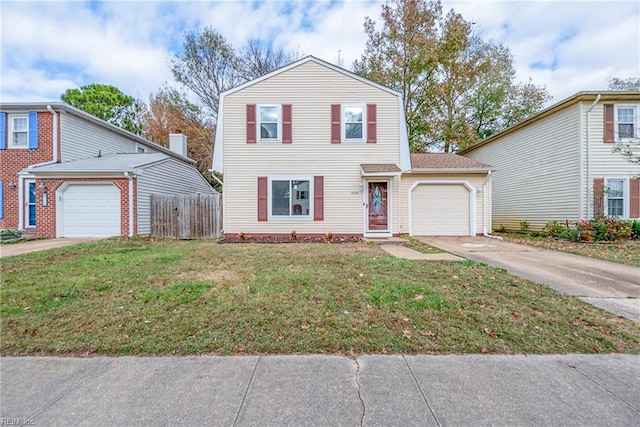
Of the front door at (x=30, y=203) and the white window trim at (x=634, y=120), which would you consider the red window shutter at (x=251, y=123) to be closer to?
the front door at (x=30, y=203)

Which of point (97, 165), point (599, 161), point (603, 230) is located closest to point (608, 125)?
point (599, 161)

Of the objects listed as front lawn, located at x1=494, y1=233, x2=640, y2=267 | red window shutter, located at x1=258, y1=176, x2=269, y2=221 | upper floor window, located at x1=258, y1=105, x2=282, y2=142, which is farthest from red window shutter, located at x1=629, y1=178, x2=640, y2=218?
red window shutter, located at x1=258, y1=176, x2=269, y2=221

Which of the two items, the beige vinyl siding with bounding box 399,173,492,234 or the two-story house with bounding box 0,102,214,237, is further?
the beige vinyl siding with bounding box 399,173,492,234

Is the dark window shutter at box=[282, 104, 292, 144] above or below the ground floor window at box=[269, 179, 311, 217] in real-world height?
above

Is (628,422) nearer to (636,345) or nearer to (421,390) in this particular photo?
(421,390)

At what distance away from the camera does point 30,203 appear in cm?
1163

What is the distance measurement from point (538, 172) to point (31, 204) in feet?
73.0

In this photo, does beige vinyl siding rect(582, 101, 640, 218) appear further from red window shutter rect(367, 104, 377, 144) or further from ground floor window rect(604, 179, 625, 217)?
red window shutter rect(367, 104, 377, 144)

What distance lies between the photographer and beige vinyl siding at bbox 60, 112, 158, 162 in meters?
12.2

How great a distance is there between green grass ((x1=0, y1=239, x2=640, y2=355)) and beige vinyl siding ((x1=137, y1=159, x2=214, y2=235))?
598 cm

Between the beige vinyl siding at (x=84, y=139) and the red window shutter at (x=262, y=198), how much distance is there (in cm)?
906

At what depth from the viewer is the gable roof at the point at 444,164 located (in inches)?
444

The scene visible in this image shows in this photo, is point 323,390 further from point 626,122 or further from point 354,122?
point 626,122

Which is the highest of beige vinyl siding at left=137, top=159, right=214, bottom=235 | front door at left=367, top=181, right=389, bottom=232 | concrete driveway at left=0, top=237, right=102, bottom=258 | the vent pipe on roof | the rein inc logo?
the vent pipe on roof
